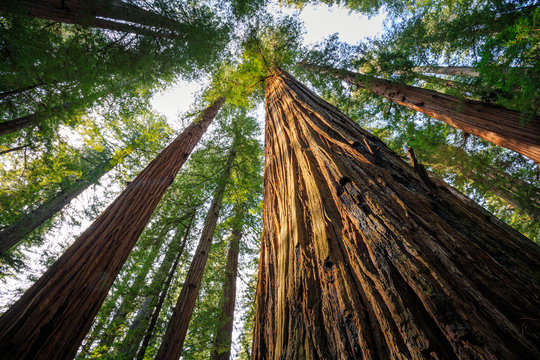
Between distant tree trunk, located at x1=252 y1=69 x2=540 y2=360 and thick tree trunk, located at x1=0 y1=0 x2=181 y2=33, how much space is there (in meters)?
3.94

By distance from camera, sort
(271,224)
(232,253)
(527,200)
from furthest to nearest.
→ (232,253) → (527,200) → (271,224)

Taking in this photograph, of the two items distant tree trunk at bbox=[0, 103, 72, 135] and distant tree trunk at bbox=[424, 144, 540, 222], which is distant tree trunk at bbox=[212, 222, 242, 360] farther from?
distant tree trunk at bbox=[424, 144, 540, 222]

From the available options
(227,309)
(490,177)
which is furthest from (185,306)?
(490,177)

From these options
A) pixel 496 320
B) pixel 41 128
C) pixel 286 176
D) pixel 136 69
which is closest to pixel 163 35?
pixel 136 69

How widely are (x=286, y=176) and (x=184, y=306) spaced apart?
2846 mm

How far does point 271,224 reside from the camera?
1.48 metres

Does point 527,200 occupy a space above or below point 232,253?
below

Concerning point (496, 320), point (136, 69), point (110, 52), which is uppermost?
point (136, 69)

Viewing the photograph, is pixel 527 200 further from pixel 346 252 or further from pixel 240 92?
pixel 240 92

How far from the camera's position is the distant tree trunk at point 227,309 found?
401 cm

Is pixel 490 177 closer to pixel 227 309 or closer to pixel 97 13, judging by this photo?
pixel 227 309

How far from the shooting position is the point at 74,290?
159 cm

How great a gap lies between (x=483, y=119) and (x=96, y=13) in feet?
18.7

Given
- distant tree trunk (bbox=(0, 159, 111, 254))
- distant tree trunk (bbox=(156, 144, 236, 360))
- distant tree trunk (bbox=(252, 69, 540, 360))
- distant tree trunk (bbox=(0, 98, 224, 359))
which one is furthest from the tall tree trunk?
distant tree trunk (bbox=(0, 159, 111, 254))
